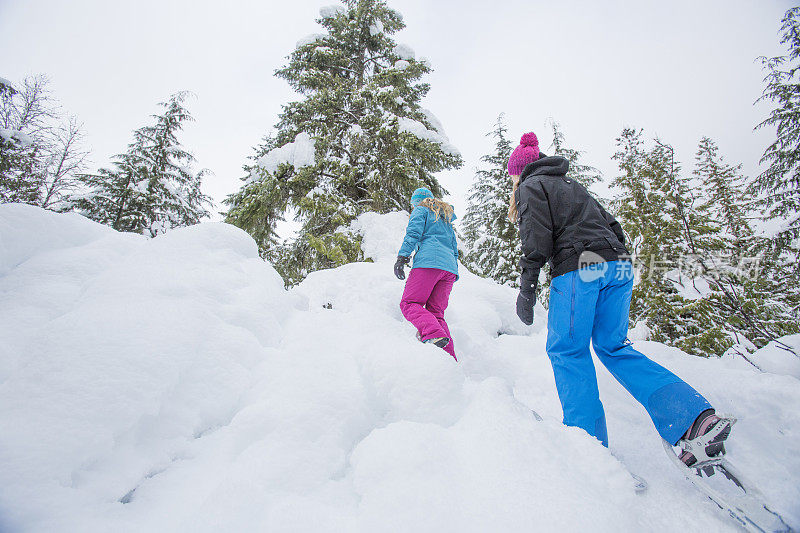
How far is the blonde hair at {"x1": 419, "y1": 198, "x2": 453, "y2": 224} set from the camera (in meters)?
3.65

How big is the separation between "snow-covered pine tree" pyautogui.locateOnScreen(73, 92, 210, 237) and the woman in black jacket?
Answer: 13601 mm

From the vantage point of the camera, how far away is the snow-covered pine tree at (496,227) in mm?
11859

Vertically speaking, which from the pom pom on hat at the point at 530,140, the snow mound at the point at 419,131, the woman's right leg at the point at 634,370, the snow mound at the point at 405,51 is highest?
the snow mound at the point at 405,51

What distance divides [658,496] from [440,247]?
251cm

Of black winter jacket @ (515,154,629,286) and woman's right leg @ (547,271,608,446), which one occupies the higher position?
black winter jacket @ (515,154,629,286)

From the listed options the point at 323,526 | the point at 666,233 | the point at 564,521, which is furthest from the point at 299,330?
the point at 666,233

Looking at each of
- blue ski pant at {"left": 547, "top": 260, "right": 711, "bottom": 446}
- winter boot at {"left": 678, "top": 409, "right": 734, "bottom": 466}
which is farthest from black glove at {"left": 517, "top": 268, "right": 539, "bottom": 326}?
winter boot at {"left": 678, "top": 409, "right": 734, "bottom": 466}

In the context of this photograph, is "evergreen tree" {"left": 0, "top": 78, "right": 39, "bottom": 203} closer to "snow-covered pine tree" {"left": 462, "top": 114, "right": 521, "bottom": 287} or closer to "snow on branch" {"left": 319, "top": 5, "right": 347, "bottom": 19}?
"snow on branch" {"left": 319, "top": 5, "right": 347, "bottom": 19}

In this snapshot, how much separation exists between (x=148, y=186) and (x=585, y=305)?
15454 mm

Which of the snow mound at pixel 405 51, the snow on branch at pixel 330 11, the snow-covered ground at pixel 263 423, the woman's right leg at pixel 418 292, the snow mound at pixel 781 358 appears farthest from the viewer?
the snow on branch at pixel 330 11

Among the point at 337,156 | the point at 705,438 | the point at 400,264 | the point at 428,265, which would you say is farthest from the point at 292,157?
the point at 705,438

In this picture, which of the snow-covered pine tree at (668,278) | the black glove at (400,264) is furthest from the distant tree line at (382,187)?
the black glove at (400,264)

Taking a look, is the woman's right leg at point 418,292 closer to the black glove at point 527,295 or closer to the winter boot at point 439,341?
the winter boot at point 439,341

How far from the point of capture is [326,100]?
7.79 m
